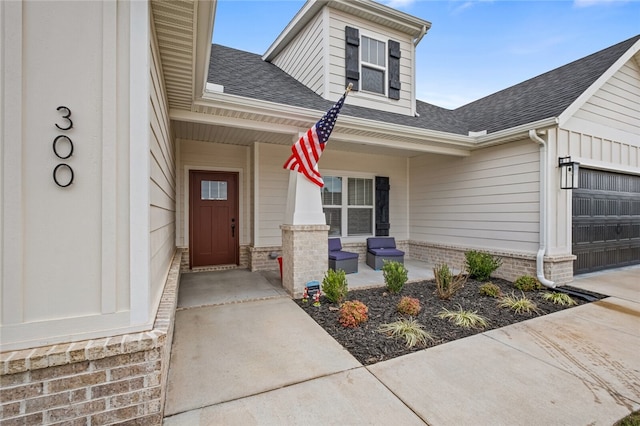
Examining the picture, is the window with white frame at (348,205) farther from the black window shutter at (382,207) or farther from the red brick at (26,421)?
the red brick at (26,421)

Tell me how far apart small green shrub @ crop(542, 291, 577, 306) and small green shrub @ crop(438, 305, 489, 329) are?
5.17 feet

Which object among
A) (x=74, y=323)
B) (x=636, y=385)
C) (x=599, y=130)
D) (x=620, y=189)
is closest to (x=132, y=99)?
(x=74, y=323)

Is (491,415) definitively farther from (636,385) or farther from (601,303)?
(601,303)

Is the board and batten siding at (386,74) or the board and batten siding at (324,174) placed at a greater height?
the board and batten siding at (386,74)

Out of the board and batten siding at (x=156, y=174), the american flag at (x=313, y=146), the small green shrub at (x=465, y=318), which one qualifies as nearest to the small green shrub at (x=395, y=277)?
the small green shrub at (x=465, y=318)

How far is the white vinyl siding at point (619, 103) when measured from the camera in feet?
18.4

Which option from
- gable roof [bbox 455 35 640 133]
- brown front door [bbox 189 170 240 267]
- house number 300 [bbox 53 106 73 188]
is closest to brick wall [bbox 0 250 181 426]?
house number 300 [bbox 53 106 73 188]

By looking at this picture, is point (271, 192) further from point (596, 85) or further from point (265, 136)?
point (596, 85)

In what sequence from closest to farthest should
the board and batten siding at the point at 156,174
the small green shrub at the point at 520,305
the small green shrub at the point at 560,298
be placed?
1. the board and batten siding at the point at 156,174
2. the small green shrub at the point at 520,305
3. the small green shrub at the point at 560,298

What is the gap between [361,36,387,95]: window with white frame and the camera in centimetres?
649

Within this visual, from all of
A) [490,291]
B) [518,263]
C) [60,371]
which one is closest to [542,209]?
[518,263]

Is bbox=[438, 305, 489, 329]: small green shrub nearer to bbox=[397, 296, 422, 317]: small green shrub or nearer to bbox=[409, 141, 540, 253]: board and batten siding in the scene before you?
bbox=[397, 296, 422, 317]: small green shrub

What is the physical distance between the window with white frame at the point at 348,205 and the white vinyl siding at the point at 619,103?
4.50 m

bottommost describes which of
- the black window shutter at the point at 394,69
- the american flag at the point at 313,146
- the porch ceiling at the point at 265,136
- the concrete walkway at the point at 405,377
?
the concrete walkway at the point at 405,377
